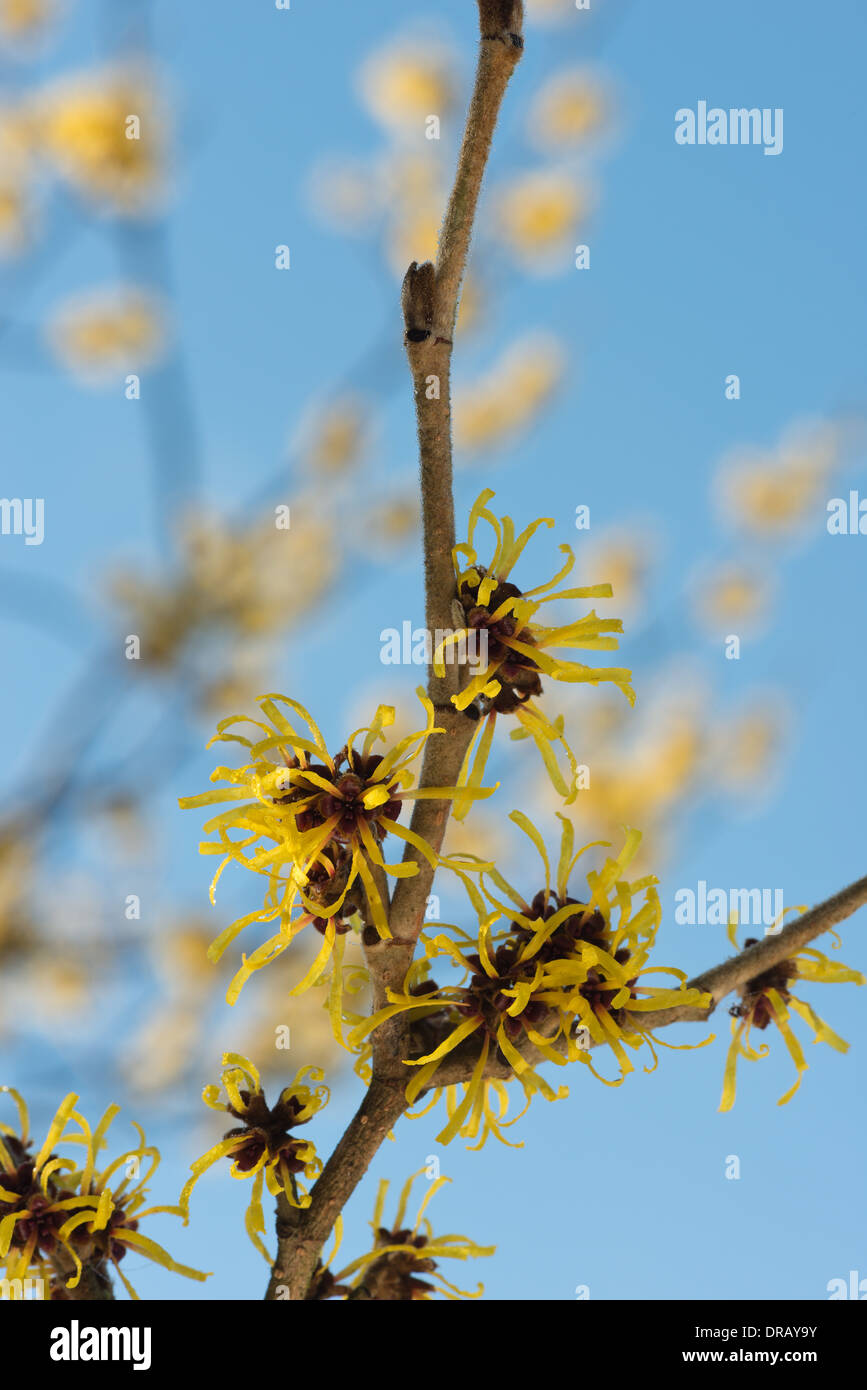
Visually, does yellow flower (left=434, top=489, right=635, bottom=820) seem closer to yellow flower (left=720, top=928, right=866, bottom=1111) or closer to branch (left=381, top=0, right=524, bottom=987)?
branch (left=381, top=0, right=524, bottom=987)

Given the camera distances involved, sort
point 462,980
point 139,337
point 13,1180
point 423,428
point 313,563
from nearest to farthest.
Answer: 1. point 423,428
2. point 462,980
3. point 13,1180
4. point 139,337
5. point 313,563

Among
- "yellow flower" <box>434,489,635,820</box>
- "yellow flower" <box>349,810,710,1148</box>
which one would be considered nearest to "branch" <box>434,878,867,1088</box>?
"yellow flower" <box>349,810,710,1148</box>

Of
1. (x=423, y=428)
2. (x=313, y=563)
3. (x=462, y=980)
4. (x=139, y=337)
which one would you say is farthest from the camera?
(x=313, y=563)

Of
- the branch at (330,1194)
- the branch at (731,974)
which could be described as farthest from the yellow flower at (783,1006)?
the branch at (330,1194)
